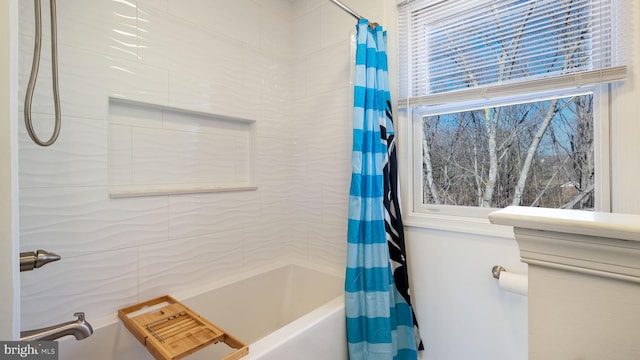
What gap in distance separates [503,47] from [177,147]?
1.75 meters

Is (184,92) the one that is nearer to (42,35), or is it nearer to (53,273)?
(42,35)

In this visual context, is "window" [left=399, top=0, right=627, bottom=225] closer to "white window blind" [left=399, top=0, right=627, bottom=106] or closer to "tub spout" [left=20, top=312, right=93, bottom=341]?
"white window blind" [left=399, top=0, right=627, bottom=106]

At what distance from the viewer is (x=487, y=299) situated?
4.19ft

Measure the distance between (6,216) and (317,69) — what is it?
174 cm

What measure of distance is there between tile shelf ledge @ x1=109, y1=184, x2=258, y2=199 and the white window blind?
1186 millimetres

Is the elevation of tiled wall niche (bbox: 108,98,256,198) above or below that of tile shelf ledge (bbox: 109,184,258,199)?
above

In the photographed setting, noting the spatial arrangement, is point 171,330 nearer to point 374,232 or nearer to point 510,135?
point 374,232

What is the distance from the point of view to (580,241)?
1.26ft

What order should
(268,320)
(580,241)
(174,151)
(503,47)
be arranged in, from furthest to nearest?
(268,320) < (174,151) < (503,47) < (580,241)

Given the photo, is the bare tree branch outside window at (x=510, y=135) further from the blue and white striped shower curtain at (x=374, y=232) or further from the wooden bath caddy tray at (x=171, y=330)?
the wooden bath caddy tray at (x=171, y=330)

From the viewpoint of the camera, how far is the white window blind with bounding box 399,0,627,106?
1.05m

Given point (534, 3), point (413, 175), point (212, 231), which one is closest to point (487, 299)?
point (413, 175)

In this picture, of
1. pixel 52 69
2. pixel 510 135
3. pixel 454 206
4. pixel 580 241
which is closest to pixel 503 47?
pixel 510 135

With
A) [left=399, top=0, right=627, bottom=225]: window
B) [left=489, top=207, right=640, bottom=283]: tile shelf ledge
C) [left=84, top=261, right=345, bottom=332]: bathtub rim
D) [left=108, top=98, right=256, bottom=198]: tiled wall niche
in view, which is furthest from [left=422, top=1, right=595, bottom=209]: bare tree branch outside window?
[left=108, top=98, right=256, bottom=198]: tiled wall niche
